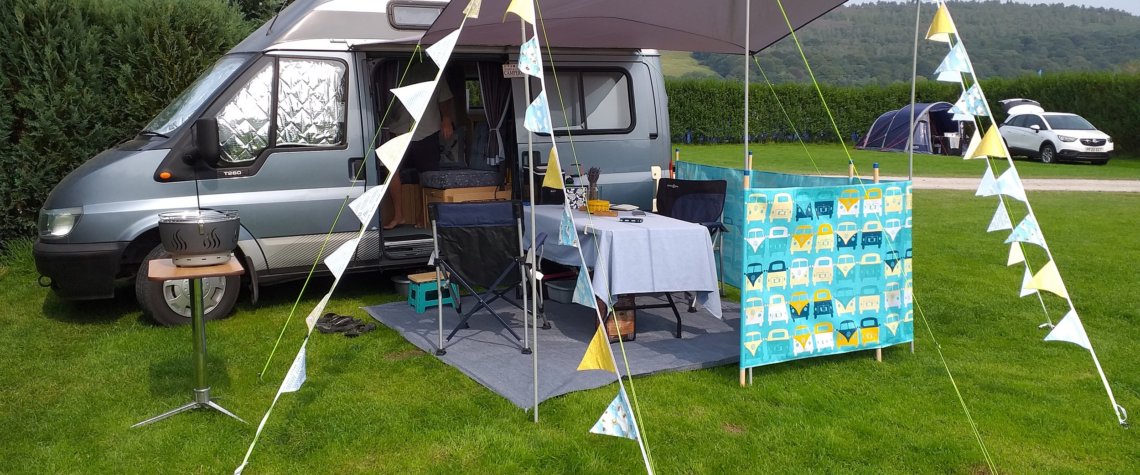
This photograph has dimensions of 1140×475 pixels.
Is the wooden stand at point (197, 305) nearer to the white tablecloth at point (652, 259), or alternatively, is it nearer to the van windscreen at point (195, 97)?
the white tablecloth at point (652, 259)

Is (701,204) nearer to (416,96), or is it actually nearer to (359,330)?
(359,330)

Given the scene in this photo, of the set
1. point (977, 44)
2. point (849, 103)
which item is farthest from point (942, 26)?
point (977, 44)

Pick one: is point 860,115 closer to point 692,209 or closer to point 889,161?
point 889,161

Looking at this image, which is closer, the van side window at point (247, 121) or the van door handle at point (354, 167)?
the van side window at point (247, 121)

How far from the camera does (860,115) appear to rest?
27953mm

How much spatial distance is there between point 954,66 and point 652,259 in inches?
72.2

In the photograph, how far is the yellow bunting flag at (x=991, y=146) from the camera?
3965 mm

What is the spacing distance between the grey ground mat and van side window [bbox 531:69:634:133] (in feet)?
4.93

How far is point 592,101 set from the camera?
7.01 metres

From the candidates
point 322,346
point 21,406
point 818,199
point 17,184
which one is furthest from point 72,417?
point 17,184

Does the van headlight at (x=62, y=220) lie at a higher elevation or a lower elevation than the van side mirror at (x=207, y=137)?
lower

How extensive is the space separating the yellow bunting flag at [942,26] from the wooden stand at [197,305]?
3.36m

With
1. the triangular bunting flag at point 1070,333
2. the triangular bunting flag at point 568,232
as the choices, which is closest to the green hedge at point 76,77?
the triangular bunting flag at point 568,232

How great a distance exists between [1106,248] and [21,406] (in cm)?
895
